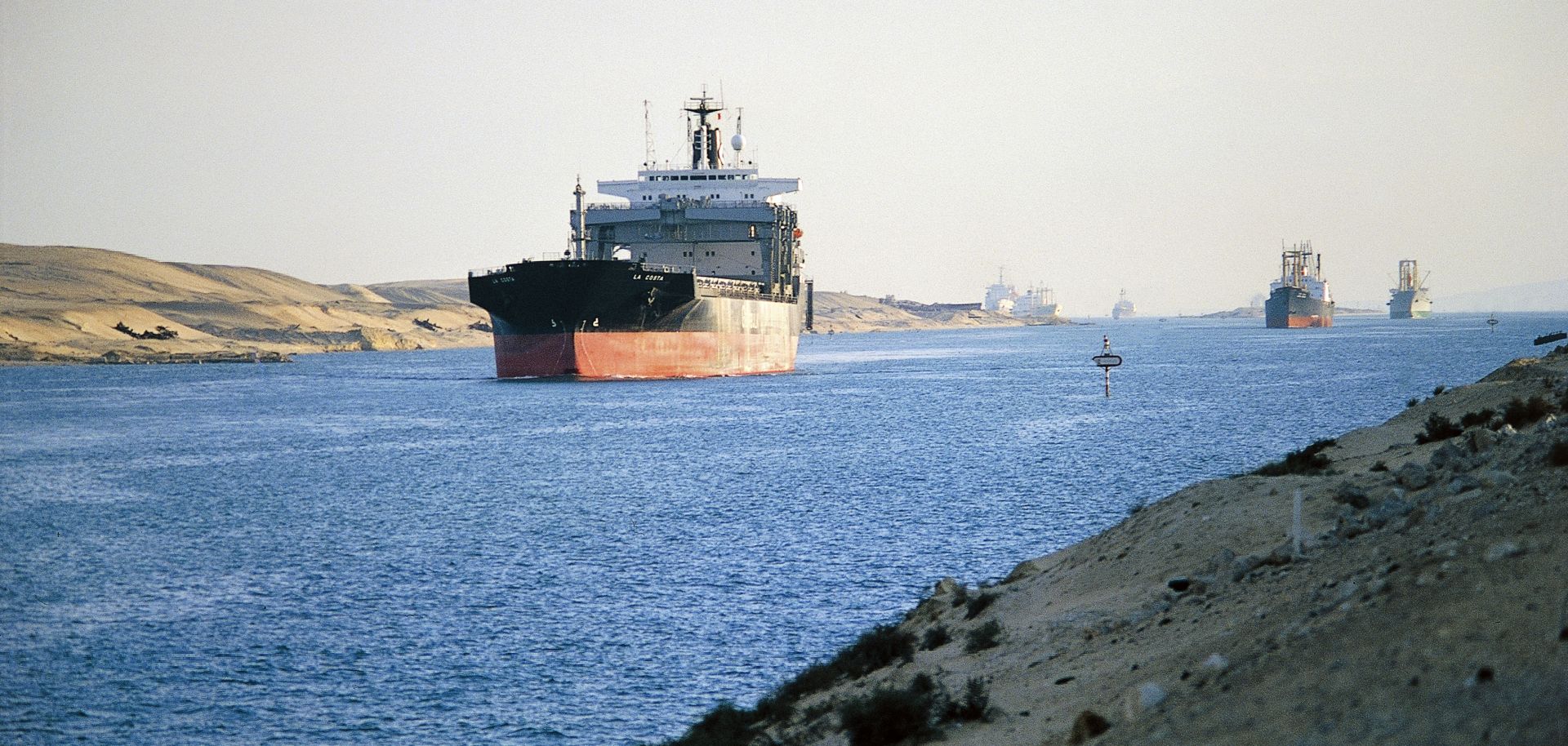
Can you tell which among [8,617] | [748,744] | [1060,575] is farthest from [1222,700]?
[8,617]

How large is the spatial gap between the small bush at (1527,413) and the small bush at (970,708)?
13.8 m

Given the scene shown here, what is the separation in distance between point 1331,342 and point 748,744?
149 metres

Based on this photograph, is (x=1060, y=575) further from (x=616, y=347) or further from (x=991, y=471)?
(x=616, y=347)

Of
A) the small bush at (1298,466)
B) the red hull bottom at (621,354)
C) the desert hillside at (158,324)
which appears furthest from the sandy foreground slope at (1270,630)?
the desert hillside at (158,324)

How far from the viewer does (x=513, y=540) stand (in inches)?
1017

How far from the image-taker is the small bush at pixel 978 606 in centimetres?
1505

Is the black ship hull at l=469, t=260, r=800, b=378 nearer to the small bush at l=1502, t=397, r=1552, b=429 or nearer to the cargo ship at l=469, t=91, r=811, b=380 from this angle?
the cargo ship at l=469, t=91, r=811, b=380

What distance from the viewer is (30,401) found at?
2795 inches

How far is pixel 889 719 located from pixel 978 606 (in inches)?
200

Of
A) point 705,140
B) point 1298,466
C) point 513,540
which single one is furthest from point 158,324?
point 1298,466

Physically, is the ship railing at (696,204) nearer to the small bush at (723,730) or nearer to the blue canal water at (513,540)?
the blue canal water at (513,540)

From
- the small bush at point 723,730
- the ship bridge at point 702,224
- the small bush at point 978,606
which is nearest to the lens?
the small bush at point 723,730

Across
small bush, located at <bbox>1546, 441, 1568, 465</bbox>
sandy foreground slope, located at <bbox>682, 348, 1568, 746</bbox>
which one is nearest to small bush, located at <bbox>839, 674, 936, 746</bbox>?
sandy foreground slope, located at <bbox>682, 348, 1568, 746</bbox>

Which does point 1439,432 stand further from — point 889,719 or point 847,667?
point 889,719
